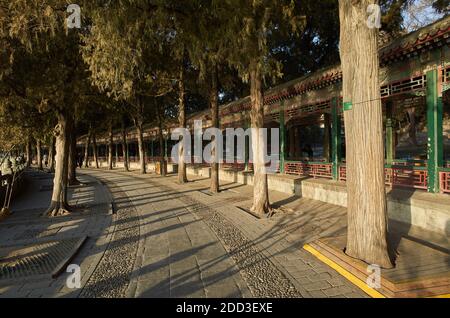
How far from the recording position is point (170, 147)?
3494cm

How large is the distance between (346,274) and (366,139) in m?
2.05

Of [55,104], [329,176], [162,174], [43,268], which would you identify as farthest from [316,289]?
[162,174]

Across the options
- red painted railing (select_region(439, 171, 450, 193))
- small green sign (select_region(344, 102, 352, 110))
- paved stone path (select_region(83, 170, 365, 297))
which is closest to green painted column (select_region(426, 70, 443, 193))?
red painted railing (select_region(439, 171, 450, 193))

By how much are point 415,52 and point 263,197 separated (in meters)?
5.45

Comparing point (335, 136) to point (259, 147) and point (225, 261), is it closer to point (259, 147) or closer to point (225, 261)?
point (259, 147)

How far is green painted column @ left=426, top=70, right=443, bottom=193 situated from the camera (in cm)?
789

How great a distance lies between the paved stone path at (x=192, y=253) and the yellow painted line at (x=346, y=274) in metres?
0.11

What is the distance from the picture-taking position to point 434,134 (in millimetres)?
8008

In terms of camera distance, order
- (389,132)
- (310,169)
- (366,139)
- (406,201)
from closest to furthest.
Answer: (366,139)
(406,201)
(389,132)
(310,169)

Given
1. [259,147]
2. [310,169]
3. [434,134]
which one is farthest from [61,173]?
[434,134]

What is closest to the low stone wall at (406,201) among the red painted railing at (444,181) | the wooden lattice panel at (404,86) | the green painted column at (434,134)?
the red painted railing at (444,181)

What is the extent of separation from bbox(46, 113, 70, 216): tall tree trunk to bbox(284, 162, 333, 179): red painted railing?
352 inches

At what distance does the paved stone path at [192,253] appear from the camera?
4543 mm

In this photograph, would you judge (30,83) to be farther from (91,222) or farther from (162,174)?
(162,174)
